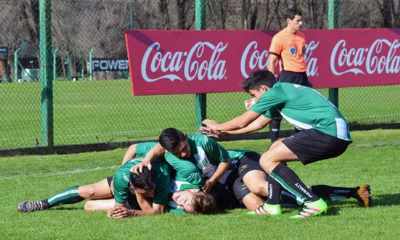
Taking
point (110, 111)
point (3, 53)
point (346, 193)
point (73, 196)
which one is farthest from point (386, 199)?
point (3, 53)

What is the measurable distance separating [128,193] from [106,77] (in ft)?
56.8

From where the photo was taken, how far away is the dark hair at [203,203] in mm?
8375

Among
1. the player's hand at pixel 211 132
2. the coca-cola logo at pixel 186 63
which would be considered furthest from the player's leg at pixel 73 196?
the coca-cola logo at pixel 186 63

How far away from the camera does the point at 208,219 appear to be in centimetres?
819

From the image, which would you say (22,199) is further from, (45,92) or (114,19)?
(114,19)

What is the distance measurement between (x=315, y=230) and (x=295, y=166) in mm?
5016

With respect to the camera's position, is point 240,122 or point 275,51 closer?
point 240,122

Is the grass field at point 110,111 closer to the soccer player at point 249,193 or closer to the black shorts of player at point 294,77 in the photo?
the black shorts of player at point 294,77

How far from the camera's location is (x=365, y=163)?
12.5 m

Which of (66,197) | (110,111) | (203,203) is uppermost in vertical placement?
(203,203)

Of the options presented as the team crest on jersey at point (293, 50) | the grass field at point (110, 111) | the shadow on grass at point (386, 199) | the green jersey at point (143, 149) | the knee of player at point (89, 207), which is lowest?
the grass field at point (110, 111)

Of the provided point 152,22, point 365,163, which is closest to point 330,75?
point 365,163

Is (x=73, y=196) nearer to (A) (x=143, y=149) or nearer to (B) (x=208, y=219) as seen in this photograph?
(A) (x=143, y=149)

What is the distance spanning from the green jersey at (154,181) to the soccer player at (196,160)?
9cm
